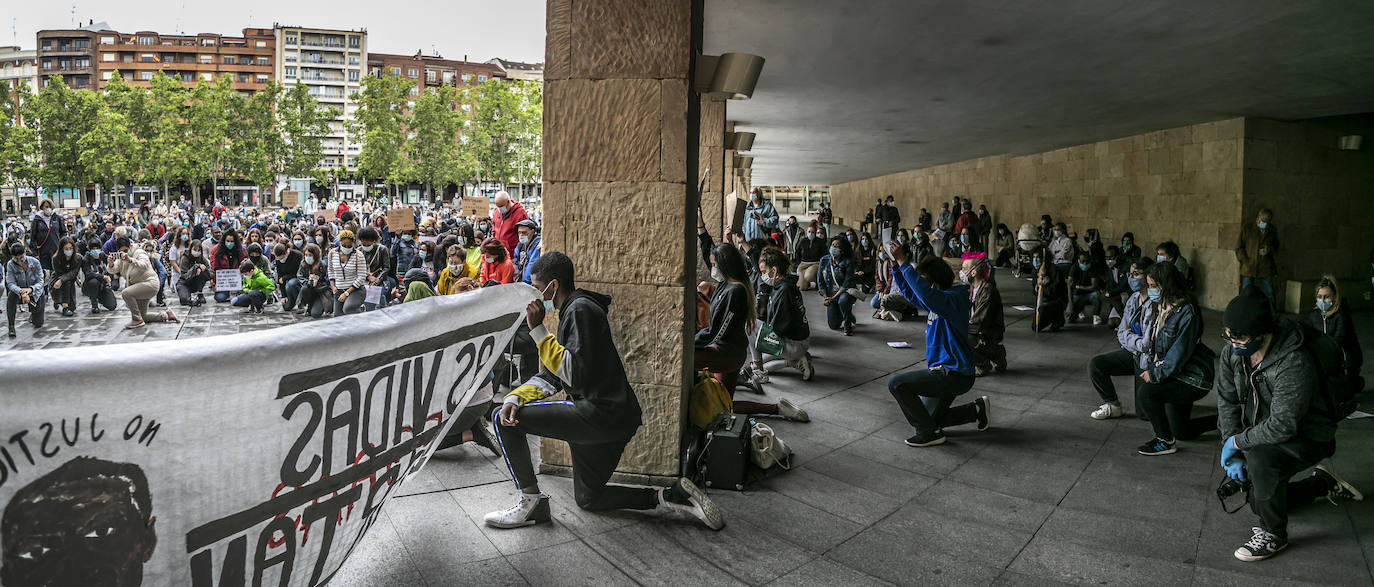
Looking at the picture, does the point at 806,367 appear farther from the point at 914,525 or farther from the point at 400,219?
the point at 400,219

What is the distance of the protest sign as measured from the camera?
1642cm

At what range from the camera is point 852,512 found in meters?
5.02

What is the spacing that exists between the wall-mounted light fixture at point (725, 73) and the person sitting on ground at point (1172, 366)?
145 inches

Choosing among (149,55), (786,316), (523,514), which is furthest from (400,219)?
(149,55)

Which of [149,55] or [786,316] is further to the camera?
[149,55]

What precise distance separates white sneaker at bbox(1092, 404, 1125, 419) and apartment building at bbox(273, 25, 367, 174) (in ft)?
344

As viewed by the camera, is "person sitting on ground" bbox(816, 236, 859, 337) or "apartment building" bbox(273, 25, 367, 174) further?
"apartment building" bbox(273, 25, 367, 174)

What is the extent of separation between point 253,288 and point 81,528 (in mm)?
16738

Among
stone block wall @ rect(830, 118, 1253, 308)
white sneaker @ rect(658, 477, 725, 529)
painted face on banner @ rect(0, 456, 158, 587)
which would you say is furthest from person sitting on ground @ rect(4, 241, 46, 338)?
stone block wall @ rect(830, 118, 1253, 308)

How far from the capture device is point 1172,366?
6090mm

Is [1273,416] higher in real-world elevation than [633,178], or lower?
lower

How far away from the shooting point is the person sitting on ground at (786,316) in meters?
8.82

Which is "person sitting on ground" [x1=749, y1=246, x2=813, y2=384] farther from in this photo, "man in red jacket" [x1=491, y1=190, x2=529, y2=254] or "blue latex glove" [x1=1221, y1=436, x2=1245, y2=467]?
"blue latex glove" [x1=1221, y1=436, x2=1245, y2=467]

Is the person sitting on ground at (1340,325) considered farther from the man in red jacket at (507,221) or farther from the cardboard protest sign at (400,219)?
the cardboard protest sign at (400,219)
